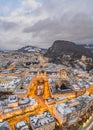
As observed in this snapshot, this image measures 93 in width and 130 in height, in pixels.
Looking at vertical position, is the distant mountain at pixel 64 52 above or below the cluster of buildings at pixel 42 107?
above

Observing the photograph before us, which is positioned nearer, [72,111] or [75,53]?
[72,111]

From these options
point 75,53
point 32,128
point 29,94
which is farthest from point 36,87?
point 75,53

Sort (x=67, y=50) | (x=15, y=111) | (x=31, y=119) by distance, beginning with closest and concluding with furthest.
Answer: (x=31, y=119) → (x=15, y=111) → (x=67, y=50)

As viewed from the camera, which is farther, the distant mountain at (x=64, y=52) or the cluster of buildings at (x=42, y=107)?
the distant mountain at (x=64, y=52)

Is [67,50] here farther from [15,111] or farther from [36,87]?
[15,111]

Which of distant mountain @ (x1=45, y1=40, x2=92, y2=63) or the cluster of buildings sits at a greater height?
distant mountain @ (x1=45, y1=40, x2=92, y2=63)

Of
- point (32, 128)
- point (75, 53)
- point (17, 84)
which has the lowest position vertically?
point (32, 128)

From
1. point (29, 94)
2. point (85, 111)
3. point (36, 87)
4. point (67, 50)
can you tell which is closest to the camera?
point (85, 111)

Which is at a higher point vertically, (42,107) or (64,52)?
(64,52)

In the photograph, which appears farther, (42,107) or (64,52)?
(64,52)

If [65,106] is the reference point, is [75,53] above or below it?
above

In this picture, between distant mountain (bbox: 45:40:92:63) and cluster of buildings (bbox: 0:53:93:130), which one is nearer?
cluster of buildings (bbox: 0:53:93:130)
